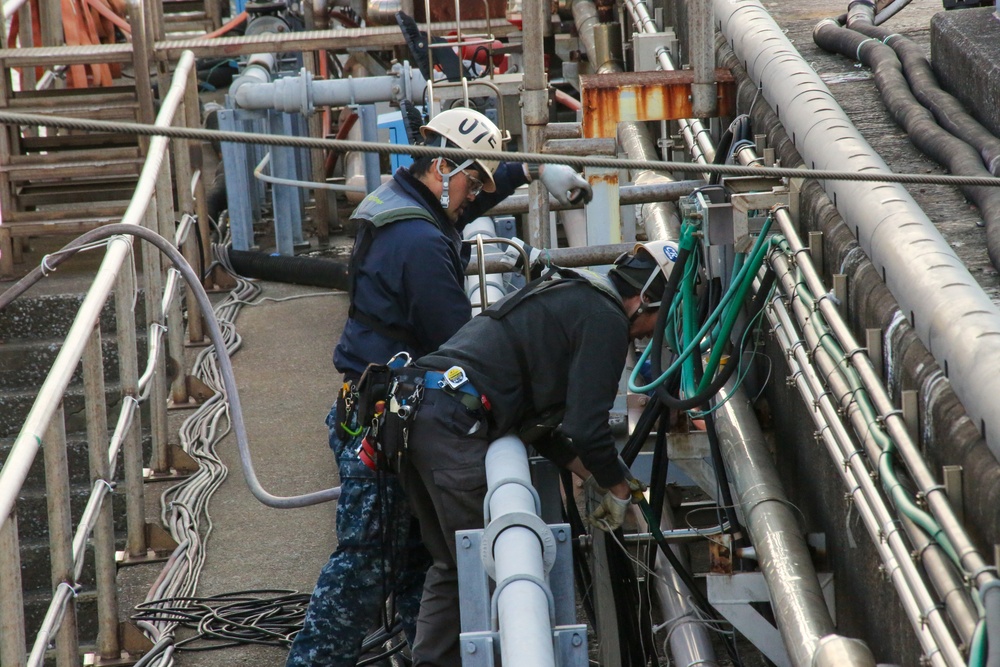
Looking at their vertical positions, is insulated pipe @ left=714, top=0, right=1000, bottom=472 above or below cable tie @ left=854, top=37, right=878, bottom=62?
below

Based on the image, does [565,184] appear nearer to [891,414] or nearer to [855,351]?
[855,351]

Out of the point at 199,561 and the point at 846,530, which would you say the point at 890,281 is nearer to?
the point at 846,530

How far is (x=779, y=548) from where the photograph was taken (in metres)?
4.05

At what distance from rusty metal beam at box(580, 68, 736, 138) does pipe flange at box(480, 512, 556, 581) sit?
10.0 feet

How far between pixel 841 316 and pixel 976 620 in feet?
4.87

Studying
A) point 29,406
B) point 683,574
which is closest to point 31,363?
point 29,406

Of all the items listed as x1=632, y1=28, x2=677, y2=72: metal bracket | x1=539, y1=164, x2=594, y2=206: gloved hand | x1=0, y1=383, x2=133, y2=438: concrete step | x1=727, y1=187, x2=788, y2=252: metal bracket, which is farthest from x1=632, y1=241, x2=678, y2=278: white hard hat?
x1=0, y1=383, x2=133, y2=438: concrete step

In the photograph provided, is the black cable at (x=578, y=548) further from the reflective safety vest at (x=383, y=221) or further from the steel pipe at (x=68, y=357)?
the steel pipe at (x=68, y=357)

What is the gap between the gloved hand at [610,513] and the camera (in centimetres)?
436

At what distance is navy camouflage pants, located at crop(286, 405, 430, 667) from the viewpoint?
466cm

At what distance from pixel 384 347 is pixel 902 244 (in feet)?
7.08

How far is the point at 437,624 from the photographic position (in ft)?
14.2

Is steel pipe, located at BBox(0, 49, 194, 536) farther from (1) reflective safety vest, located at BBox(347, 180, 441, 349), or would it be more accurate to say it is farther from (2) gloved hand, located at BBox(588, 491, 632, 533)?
(2) gloved hand, located at BBox(588, 491, 632, 533)

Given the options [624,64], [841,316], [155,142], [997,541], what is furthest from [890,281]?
[624,64]
